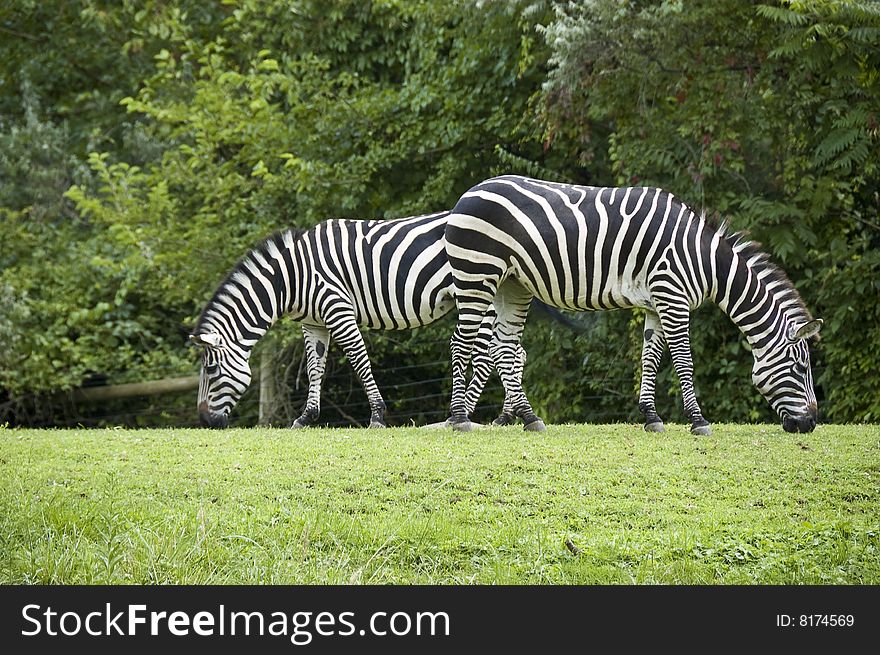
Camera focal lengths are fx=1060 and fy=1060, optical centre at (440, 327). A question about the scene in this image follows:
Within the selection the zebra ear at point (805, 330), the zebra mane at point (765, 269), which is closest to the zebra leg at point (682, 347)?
the zebra mane at point (765, 269)

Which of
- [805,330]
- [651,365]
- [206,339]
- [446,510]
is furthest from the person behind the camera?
[206,339]

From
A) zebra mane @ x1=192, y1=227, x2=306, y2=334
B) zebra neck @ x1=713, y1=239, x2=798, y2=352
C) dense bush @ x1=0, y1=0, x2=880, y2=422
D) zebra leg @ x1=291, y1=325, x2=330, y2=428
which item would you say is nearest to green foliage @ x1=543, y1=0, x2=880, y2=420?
dense bush @ x1=0, y1=0, x2=880, y2=422

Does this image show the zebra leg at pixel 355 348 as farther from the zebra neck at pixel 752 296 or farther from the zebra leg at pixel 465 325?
the zebra neck at pixel 752 296

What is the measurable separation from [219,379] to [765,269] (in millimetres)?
5286

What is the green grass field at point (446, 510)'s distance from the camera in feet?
16.5

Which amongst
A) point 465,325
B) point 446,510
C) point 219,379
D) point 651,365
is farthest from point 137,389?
point 446,510

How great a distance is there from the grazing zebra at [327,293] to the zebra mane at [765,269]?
2.35m

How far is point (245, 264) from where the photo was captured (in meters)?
10.7

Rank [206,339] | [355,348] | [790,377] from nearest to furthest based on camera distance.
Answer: [790,377] → [206,339] → [355,348]

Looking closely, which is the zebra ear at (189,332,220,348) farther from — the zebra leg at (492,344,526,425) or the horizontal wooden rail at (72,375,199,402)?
the horizontal wooden rail at (72,375,199,402)

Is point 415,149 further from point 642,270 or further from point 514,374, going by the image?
point 642,270

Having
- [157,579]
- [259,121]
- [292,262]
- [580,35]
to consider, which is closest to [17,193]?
[259,121]

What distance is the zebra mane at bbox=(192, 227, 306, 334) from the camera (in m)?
10.5

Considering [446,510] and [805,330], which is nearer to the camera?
[446,510]
